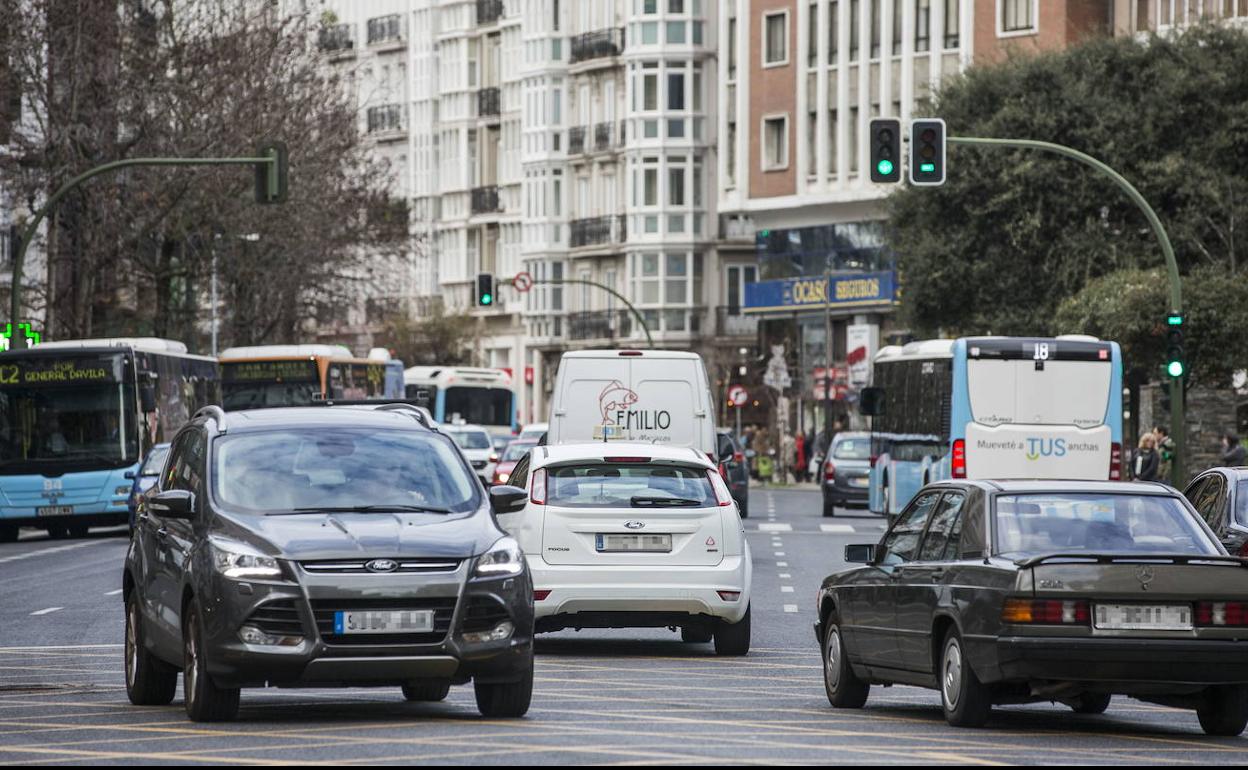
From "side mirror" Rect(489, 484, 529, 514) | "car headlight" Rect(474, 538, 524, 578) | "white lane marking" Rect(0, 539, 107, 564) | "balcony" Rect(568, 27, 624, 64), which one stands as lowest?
"white lane marking" Rect(0, 539, 107, 564)

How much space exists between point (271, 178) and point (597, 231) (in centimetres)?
6257

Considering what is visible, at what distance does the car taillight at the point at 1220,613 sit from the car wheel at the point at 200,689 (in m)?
4.84

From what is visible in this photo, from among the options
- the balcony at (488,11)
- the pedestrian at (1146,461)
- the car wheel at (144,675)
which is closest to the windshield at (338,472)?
the car wheel at (144,675)

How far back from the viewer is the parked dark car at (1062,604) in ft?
43.3

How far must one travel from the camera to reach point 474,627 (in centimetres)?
1341

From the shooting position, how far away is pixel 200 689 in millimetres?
13648

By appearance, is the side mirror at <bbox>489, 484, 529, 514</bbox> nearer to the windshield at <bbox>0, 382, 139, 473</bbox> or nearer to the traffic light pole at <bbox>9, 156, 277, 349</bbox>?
the traffic light pole at <bbox>9, 156, 277, 349</bbox>

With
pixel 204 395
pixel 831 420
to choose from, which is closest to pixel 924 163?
pixel 204 395

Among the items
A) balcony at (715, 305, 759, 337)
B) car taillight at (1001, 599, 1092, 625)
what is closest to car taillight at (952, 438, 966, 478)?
car taillight at (1001, 599, 1092, 625)

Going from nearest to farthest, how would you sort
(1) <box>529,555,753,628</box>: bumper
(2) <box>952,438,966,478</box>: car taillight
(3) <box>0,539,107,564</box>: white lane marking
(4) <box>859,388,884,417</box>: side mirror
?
(1) <box>529,555,753,628</box>: bumper < (2) <box>952,438,966,478</box>: car taillight < (3) <box>0,539,107,564</box>: white lane marking < (4) <box>859,388,884,417</box>: side mirror

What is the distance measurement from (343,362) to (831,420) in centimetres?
3014

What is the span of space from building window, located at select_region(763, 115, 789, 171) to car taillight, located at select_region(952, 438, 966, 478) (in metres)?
47.6

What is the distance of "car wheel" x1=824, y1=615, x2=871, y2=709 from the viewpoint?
15336 mm

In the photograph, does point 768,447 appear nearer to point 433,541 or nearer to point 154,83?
point 154,83
